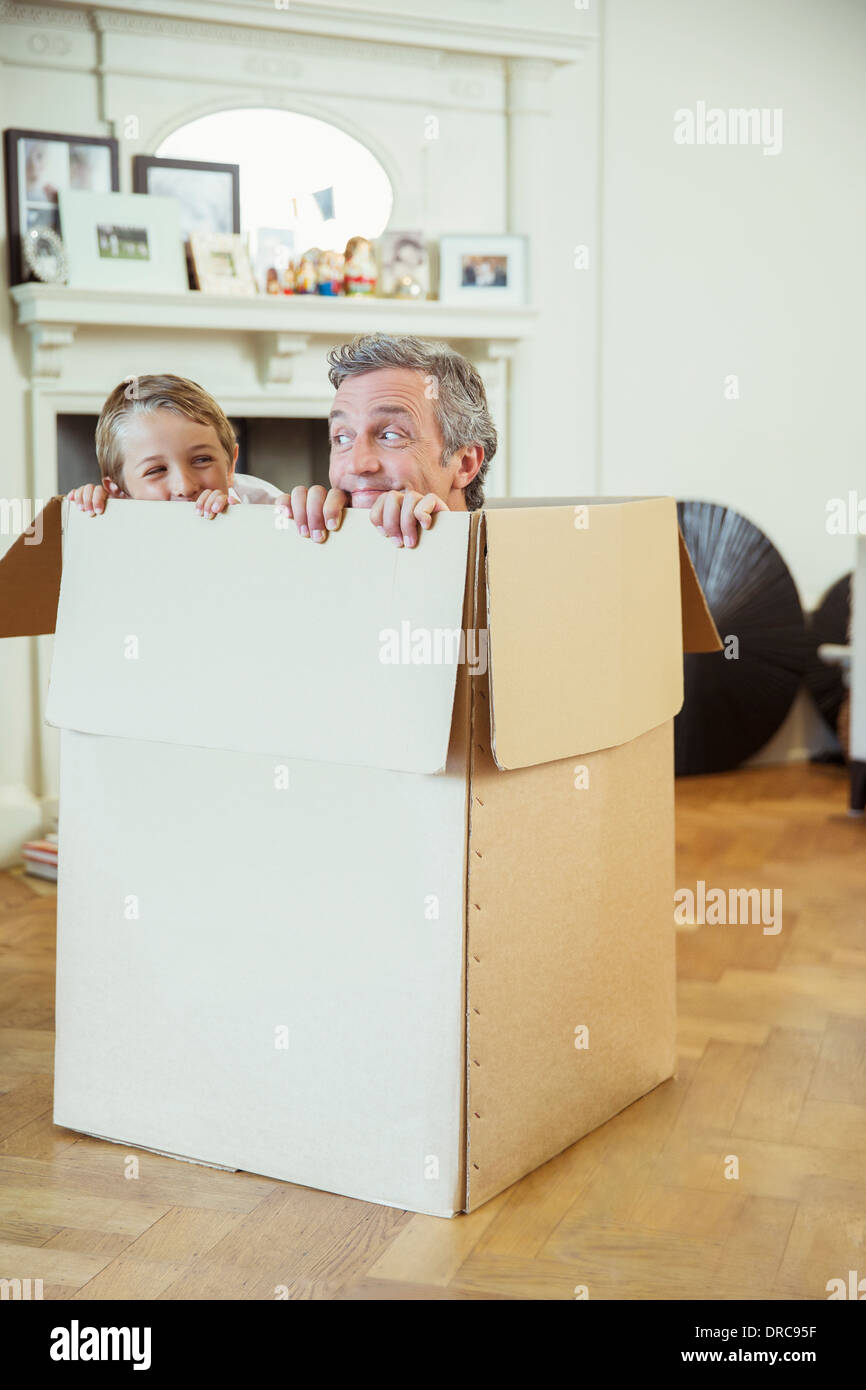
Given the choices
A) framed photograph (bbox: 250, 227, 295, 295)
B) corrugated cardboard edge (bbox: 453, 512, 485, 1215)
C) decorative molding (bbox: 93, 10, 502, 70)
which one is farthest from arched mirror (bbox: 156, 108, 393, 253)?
corrugated cardboard edge (bbox: 453, 512, 485, 1215)

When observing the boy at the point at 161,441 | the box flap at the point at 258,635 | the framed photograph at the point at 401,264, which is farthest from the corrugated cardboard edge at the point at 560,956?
the framed photograph at the point at 401,264

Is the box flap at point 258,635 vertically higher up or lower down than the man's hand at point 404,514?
lower down

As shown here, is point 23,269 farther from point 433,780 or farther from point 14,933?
point 433,780

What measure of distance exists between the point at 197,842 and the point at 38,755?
2.13 metres

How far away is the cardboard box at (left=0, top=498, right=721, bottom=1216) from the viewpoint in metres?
1.67

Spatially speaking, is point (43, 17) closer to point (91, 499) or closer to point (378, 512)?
point (91, 499)

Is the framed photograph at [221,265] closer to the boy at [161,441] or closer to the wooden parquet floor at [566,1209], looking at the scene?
the boy at [161,441]

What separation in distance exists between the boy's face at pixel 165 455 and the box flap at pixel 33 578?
224 millimetres

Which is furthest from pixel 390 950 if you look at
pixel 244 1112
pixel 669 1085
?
pixel 669 1085

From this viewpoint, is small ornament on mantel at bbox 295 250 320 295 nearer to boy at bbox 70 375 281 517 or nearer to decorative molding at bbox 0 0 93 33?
decorative molding at bbox 0 0 93 33

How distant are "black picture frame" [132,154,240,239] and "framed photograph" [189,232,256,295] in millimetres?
54

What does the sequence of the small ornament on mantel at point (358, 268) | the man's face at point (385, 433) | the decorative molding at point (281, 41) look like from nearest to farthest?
the man's face at point (385, 433)
the decorative molding at point (281, 41)
the small ornament on mantel at point (358, 268)

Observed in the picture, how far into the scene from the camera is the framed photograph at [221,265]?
3895mm

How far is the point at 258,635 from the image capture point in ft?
5.72
